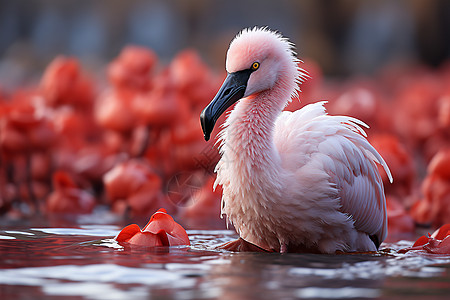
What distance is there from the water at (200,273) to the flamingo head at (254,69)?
0.88 m

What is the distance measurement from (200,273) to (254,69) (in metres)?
1.45

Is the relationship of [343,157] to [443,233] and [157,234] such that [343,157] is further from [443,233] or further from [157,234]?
[157,234]

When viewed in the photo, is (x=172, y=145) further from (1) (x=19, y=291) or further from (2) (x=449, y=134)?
(1) (x=19, y=291)

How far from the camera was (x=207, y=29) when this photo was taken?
49.7ft

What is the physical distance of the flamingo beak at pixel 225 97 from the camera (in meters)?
4.10

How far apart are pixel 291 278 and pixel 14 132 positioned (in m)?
4.05

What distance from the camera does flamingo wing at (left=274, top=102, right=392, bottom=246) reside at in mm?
4262

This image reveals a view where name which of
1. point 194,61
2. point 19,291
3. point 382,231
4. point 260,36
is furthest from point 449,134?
point 19,291

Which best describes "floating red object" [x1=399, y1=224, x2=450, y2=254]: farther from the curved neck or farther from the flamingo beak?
the flamingo beak

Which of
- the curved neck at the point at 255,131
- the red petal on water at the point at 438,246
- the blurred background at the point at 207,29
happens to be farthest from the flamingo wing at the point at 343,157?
the blurred background at the point at 207,29

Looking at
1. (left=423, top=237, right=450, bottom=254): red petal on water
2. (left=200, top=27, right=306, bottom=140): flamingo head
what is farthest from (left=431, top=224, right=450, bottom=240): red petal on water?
(left=200, top=27, right=306, bottom=140): flamingo head

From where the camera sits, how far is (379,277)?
3.29m

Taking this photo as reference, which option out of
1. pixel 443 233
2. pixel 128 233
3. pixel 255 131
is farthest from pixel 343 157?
pixel 128 233

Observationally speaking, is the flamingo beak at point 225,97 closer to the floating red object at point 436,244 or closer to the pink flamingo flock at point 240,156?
the pink flamingo flock at point 240,156
